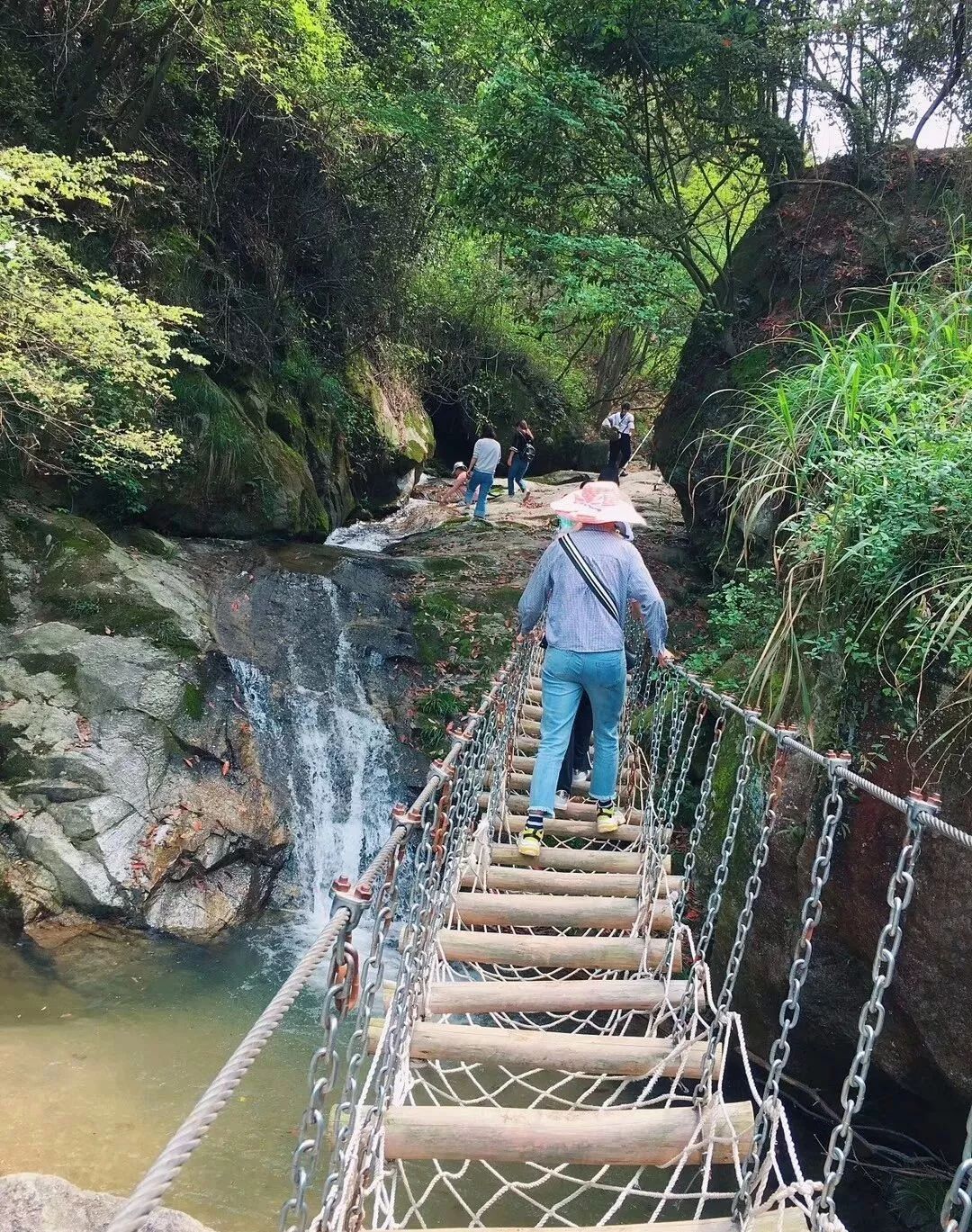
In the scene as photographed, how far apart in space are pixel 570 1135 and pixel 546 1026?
71cm

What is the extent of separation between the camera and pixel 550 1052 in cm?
204

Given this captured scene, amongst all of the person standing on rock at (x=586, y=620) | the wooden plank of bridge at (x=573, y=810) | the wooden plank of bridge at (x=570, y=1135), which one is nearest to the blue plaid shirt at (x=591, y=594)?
the person standing on rock at (x=586, y=620)

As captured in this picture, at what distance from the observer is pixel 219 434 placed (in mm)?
7258

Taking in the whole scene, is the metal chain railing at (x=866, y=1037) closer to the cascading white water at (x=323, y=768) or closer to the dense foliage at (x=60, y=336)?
the dense foliage at (x=60, y=336)

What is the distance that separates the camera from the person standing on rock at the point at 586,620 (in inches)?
116

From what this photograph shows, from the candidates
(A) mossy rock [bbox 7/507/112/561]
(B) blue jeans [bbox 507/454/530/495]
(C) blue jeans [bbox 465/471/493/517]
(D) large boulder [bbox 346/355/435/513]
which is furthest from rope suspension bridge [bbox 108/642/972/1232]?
(B) blue jeans [bbox 507/454/530/495]

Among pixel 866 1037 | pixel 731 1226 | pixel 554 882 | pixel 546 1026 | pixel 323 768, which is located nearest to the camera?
Result: pixel 866 1037

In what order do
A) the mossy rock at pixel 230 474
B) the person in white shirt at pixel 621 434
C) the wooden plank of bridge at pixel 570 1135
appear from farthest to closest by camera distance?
the person in white shirt at pixel 621 434 → the mossy rock at pixel 230 474 → the wooden plank of bridge at pixel 570 1135

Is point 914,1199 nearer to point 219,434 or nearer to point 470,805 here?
point 470,805

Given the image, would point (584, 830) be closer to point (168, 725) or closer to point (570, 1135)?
point (570, 1135)

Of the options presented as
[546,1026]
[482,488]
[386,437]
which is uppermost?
[386,437]

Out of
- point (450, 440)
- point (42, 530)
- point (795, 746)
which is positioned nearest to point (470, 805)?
point (795, 746)

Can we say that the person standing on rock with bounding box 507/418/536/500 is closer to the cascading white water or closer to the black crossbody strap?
the cascading white water

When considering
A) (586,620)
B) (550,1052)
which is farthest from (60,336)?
(550,1052)
